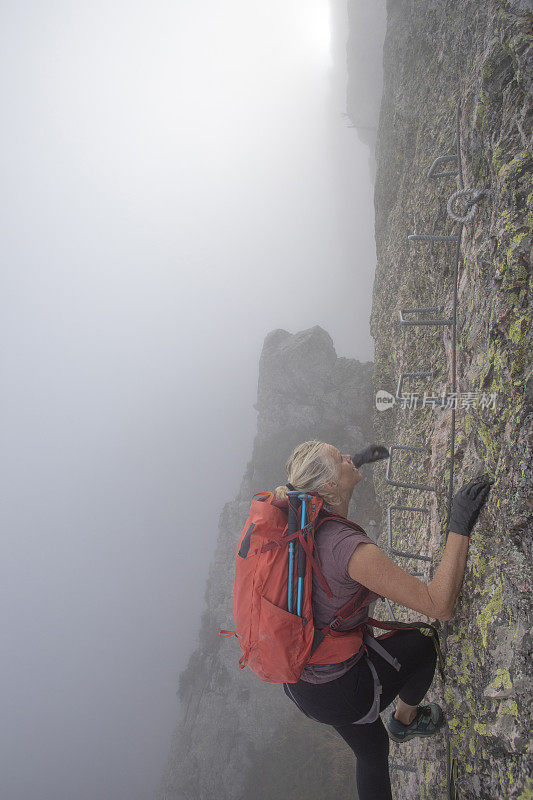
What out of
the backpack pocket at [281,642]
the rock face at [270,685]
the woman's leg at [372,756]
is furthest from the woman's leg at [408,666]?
the rock face at [270,685]

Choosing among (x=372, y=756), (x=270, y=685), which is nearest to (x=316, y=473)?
(x=372, y=756)

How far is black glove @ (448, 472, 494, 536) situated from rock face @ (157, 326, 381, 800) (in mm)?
17071

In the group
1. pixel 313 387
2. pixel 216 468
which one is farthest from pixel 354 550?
pixel 216 468

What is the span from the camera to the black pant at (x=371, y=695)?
2.94 m

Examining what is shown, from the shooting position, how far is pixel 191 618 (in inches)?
4382

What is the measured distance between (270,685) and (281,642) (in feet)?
107

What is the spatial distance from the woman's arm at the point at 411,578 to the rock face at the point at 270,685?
56.2 ft

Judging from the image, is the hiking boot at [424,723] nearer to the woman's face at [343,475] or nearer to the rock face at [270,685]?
the woman's face at [343,475]

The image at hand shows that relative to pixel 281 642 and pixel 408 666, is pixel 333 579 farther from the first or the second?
pixel 408 666

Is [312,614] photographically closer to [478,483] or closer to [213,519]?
[478,483]

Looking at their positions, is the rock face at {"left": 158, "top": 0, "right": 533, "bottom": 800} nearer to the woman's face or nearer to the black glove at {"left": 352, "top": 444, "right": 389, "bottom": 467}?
the black glove at {"left": 352, "top": 444, "right": 389, "bottom": 467}

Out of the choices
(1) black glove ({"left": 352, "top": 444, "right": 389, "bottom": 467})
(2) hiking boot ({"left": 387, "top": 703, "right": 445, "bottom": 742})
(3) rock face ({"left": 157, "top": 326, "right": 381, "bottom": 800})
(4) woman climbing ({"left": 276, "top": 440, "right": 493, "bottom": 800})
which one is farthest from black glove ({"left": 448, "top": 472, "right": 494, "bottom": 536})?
(3) rock face ({"left": 157, "top": 326, "right": 381, "bottom": 800})

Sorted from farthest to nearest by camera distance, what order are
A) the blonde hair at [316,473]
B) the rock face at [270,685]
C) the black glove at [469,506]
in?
the rock face at [270,685], the blonde hair at [316,473], the black glove at [469,506]

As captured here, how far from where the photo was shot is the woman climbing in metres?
2.51
